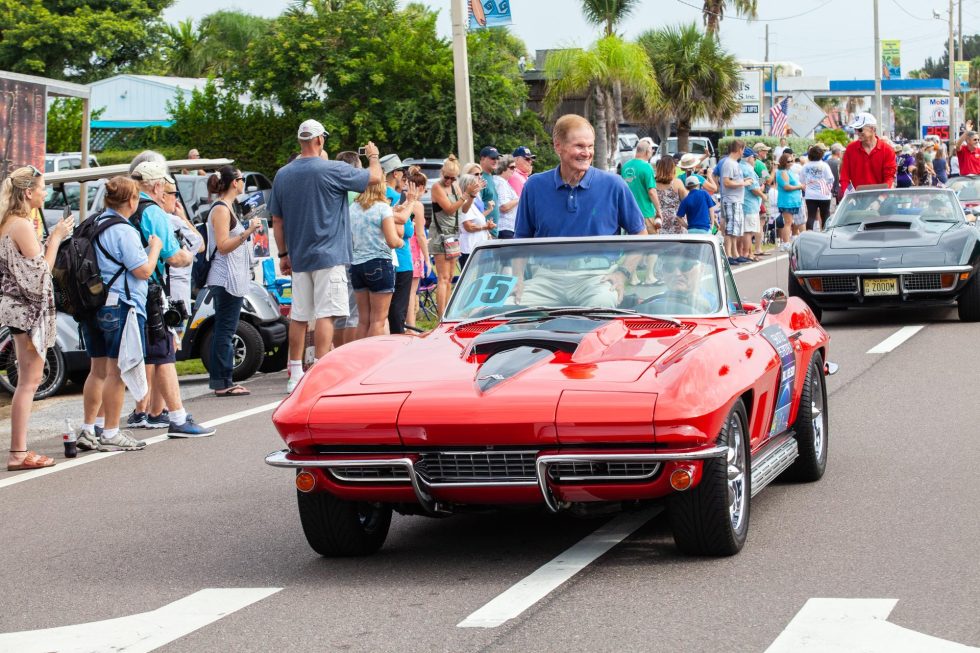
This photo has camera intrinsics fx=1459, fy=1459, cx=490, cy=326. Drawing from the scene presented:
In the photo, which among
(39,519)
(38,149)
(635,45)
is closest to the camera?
(39,519)

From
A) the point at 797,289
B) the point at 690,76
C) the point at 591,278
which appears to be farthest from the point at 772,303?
the point at 690,76

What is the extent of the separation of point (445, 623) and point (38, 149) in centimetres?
1124

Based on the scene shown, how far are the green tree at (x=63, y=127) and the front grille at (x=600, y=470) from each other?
1388 inches

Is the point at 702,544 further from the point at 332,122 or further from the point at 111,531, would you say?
the point at 332,122

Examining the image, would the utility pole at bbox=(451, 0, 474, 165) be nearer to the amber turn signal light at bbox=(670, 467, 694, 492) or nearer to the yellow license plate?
the yellow license plate

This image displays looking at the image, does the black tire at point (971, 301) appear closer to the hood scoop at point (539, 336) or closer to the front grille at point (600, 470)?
the hood scoop at point (539, 336)

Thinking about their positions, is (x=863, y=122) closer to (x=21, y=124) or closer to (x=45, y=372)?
(x=21, y=124)

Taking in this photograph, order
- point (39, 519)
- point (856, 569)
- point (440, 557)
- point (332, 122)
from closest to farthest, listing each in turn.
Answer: point (856, 569), point (440, 557), point (39, 519), point (332, 122)

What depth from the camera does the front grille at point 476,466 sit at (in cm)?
545

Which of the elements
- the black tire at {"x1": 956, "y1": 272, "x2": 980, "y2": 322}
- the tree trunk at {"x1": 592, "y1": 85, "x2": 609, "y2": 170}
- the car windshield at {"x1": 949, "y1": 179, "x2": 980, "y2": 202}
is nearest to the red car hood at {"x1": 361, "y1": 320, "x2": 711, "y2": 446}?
the black tire at {"x1": 956, "y1": 272, "x2": 980, "y2": 322}

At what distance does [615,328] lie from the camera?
632 cm

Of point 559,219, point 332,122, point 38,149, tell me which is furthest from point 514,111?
point 559,219

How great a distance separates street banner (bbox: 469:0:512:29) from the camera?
1842 cm

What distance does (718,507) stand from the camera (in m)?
5.55
